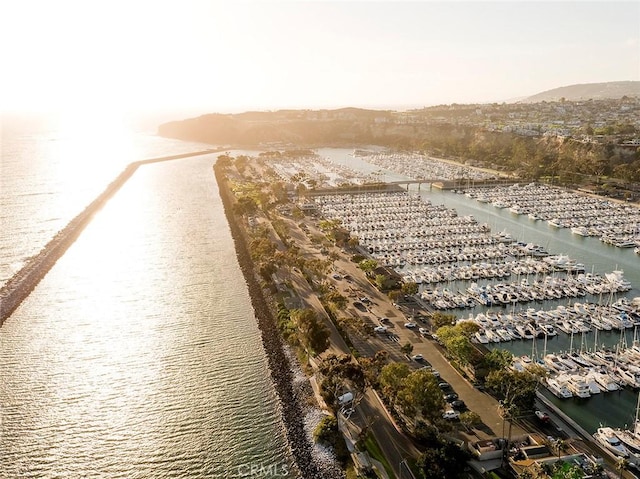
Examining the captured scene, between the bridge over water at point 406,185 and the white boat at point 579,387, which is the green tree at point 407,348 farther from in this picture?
the bridge over water at point 406,185

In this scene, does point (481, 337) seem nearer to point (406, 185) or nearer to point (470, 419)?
point (470, 419)

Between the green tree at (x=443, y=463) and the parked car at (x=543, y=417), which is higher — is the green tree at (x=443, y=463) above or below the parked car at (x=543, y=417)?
above

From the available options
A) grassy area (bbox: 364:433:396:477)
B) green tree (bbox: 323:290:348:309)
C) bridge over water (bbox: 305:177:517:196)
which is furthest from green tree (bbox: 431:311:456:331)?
bridge over water (bbox: 305:177:517:196)

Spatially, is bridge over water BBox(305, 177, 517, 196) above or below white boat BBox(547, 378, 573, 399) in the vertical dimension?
above

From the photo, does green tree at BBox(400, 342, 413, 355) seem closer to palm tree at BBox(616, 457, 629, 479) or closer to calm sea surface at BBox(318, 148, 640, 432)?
calm sea surface at BBox(318, 148, 640, 432)

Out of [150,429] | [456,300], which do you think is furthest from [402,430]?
[456,300]

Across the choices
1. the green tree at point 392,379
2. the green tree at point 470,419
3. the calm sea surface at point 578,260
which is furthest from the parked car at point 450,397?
the calm sea surface at point 578,260

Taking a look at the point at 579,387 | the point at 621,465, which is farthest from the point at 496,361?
the point at 621,465
